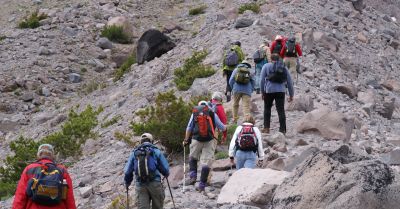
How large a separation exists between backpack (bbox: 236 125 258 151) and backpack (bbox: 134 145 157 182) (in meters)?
2.05

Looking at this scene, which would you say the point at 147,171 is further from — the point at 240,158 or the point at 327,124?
the point at 327,124

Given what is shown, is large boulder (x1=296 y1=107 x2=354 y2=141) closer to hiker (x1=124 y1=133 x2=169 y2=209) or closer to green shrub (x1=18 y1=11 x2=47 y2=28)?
hiker (x1=124 y1=133 x2=169 y2=209)

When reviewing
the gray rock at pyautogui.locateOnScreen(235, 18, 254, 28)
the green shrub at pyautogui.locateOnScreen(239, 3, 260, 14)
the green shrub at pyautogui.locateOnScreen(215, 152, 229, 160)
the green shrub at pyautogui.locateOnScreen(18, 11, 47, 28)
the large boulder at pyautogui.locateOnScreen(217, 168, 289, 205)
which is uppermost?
the large boulder at pyautogui.locateOnScreen(217, 168, 289, 205)

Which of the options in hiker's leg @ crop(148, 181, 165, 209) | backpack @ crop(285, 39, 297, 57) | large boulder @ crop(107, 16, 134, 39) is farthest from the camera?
large boulder @ crop(107, 16, 134, 39)

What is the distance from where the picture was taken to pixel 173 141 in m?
15.4

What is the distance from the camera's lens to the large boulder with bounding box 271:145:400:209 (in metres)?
7.23

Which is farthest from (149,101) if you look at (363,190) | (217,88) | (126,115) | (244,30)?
(363,190)

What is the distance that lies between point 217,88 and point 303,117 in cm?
477

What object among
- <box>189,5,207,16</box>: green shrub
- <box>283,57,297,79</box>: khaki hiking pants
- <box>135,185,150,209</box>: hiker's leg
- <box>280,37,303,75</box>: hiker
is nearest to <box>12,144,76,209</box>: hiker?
<box>135,185,150,209</box>: hiker's leg

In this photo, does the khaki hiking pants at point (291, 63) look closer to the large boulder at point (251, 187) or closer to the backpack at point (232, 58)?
the backpack at point (232, 58)

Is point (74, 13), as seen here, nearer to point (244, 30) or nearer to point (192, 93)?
point (244, 30)

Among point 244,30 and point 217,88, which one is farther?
point 244,30

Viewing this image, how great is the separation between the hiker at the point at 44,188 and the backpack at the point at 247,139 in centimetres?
336

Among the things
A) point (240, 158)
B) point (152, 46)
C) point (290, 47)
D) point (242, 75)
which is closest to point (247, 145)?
point (240, 158)
